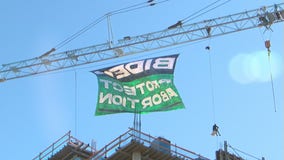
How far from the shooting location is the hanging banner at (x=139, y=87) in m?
63.5

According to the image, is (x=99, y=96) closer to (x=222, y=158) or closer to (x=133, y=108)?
(x=133, y=108)

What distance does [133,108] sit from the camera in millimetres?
63625

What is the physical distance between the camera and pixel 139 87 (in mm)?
65812

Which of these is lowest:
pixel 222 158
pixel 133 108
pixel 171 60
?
pixel 222 158

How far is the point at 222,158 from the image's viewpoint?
198 ft

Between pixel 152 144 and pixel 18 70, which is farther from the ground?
pixel 18 70

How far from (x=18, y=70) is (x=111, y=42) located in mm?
15570

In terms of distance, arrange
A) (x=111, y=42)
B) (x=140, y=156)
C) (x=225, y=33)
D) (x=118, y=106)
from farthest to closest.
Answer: (x=111, y=42)
(x=225, y=33)
(x=118, y=106)
(x=140, y=156)

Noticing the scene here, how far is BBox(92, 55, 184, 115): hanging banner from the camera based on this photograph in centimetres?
6350

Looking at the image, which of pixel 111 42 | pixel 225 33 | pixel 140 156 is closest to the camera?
pixel 140 156

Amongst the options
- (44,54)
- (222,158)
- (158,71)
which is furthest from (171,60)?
(44,54)

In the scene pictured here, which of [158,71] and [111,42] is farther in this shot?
[111,42]

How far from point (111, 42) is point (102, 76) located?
113 feet

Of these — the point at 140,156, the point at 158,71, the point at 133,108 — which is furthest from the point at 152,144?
the point at 158,71
